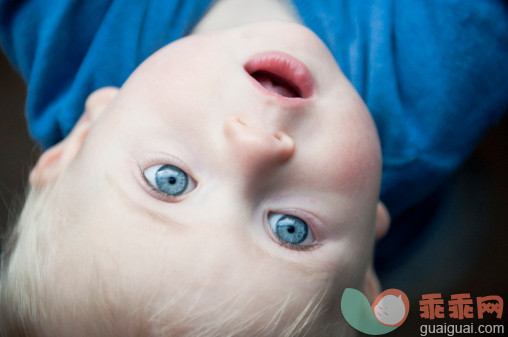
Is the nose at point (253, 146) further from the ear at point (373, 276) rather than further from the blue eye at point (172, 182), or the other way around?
the ear at point (373, 276)

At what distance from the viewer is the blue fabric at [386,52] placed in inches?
30.0

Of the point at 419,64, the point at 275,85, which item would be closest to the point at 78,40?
the point at 275,85

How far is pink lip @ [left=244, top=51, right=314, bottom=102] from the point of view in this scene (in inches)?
21.8

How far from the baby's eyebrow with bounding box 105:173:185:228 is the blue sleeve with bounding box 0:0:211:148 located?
31 centimetres

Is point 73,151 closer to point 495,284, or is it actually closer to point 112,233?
point 112,233

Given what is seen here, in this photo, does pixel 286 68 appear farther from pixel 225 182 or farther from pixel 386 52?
pixel 386 52

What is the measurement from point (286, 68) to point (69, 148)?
0.92 ft

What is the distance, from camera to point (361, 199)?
0.57 meters

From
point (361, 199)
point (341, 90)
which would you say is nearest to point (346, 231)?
point (361, 199)

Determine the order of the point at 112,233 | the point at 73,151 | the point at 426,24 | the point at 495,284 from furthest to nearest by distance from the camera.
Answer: the point at 495,284 → the point at 426,24 → the point at 73,151 → the point at 112,233

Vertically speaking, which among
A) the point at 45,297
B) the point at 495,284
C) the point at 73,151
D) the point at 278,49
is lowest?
the point at 495,284

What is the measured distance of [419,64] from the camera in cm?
77

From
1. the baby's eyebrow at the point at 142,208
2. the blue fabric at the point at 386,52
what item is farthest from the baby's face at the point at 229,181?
the blue fabric at the point at 386,52

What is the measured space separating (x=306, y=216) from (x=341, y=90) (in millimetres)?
146
